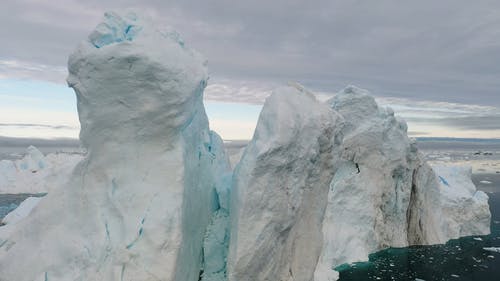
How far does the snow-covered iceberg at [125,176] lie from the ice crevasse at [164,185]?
0.8 inches

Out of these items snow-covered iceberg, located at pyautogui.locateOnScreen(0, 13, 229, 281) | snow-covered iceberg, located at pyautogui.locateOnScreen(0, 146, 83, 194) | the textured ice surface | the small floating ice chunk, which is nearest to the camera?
snow-covered iceberg, located at pyautogui.locateOnScreen(0, 13, 229, 281)

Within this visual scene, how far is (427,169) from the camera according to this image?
1827 cm

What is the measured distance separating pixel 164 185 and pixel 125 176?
0.86 m

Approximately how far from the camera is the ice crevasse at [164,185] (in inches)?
332

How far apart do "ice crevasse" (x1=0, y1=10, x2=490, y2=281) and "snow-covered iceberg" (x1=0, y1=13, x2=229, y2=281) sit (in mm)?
20

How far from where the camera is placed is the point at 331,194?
16.4 metres

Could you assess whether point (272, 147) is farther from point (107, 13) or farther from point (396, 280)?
point (396, 280)

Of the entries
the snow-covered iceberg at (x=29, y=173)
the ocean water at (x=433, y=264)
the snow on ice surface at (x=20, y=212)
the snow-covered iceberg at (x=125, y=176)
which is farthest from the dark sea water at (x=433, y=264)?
the snow-covered iceberg at (x=29, y=173)

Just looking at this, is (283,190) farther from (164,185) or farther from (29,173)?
(29,173)

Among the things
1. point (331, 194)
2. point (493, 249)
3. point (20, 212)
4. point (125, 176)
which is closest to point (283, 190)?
point (125, 176)

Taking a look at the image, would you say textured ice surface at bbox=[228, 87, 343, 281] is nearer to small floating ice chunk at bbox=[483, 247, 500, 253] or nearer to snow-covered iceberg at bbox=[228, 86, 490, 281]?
snow-covered iceberg at bbox=[228, 86, 490, 281]

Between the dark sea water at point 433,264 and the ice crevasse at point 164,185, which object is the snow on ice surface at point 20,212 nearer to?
the ice crevasse at point 164,185

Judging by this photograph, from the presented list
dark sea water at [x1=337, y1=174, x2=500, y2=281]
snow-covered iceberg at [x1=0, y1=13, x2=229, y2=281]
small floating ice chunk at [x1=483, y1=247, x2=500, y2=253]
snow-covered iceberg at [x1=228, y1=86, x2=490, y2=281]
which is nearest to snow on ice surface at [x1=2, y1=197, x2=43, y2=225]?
snow-covered iceberg at [x1=0, y1=13, x2=229, y2=281]

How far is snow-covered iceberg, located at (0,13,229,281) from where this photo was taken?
8.27 m
